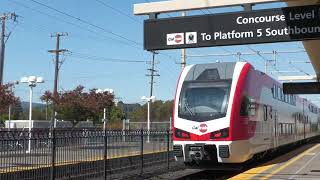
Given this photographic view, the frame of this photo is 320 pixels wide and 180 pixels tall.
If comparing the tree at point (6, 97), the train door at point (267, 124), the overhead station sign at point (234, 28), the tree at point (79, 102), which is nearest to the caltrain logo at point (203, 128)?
the train door at point (267, 124)

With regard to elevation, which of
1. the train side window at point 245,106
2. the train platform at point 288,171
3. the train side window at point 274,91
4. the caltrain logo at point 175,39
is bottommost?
the train platform at point 288,171

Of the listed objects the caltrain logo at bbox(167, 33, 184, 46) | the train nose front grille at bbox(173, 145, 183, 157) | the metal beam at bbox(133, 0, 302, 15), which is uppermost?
the metal beam at bbox(133, 0, 302, 15)

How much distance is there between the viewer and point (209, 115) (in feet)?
55.9

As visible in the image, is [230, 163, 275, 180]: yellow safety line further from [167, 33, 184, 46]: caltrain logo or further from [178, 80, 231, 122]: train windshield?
[167, 33, 184, 46]: caltrain logo

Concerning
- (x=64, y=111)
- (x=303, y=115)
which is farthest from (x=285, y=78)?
(x=64, y=111)

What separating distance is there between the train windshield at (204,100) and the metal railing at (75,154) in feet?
5.62

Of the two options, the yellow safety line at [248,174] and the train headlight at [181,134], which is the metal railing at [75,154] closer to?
the train headlight at [181,134]

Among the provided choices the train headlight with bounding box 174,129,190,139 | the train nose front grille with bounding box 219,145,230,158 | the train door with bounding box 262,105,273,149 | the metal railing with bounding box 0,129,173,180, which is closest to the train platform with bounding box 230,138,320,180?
the train nose front grille with bounding box 219,145,230,158

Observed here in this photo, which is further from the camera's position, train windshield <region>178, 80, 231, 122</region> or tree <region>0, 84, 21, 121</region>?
tree <region>0, 84, 21, 121</region>

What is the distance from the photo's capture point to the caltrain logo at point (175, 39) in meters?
11.7

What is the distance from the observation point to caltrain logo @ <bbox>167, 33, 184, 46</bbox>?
1174 cm

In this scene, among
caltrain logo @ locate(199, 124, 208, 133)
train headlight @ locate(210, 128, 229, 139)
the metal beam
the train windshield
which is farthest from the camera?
the train windshield

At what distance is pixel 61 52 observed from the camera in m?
64.6

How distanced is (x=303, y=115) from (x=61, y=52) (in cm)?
3685
